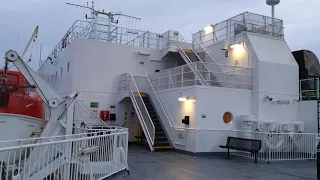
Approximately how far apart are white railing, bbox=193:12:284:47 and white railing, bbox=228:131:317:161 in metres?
5.85

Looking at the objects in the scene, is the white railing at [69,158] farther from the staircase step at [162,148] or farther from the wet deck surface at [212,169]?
the staircase step at [162,148]

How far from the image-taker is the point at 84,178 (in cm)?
691

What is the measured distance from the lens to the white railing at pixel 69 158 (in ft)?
18.0

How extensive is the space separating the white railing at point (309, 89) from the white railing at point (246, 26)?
289 centimetres

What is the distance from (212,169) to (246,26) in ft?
29.8

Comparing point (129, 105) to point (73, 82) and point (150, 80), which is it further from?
point (73, 82)

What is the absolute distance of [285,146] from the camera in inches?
518

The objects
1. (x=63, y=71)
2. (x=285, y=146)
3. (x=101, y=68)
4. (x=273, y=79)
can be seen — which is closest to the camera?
(x=285, y=146)

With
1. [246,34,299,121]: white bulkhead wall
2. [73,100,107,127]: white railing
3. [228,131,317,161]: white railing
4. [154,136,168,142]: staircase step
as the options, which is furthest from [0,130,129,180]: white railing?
[246,34,299,121]: white bulkhead wall

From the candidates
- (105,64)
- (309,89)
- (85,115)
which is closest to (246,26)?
(309,89)

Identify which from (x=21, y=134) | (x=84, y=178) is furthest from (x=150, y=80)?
(x=84, y=178)

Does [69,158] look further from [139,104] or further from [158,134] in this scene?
[139,104]

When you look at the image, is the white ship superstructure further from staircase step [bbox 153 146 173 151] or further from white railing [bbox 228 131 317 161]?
white railing [bbox 228 131 317 161]

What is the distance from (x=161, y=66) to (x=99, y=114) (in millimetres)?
5365
